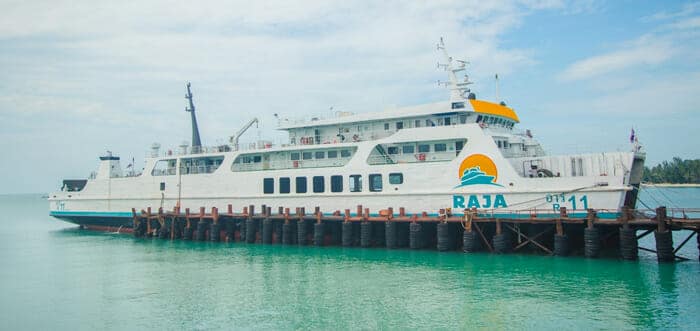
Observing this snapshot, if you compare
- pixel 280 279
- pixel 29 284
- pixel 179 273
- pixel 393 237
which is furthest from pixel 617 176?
pixel 29 284

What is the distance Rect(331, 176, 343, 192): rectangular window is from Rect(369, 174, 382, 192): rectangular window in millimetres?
1770

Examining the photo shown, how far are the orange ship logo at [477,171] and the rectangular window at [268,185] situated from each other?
444 inches

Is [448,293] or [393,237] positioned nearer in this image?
[448,293]

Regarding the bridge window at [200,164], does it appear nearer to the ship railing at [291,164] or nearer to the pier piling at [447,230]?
the ship railing at [291,164]

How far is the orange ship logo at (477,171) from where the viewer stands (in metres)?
24.2

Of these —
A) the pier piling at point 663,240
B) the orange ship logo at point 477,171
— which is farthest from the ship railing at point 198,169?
the pier piling at point 663,240

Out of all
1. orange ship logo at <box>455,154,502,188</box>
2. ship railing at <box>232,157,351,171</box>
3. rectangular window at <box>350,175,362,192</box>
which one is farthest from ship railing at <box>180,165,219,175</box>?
orange ship logo at <box>455,154,502,188</box>

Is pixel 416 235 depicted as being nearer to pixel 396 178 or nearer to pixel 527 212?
pixel 396 178

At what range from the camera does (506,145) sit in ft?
88.5

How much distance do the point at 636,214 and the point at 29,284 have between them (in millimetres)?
24981

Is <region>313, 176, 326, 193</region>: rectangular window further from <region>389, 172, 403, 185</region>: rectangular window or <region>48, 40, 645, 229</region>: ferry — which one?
<region>389, 172, 403, 185</region>: rectangular window

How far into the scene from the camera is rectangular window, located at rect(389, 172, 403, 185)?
87.7ft

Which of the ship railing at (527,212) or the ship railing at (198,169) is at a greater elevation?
the ship railing at (198,169)

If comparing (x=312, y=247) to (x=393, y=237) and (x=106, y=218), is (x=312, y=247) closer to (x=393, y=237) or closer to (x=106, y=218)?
(x=393, y=237)
